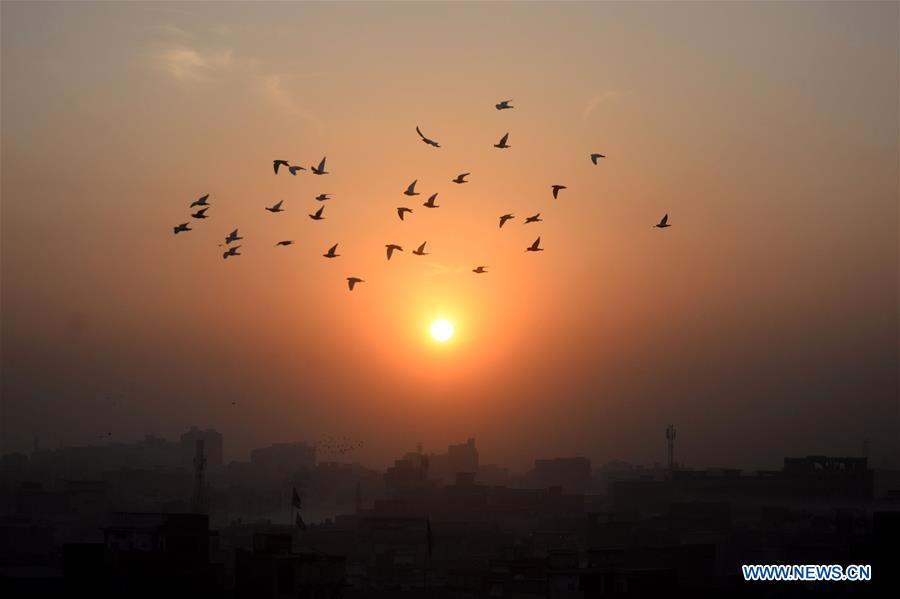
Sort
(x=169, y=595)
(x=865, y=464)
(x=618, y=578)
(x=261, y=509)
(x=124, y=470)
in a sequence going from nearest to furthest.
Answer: (x=618, y=578)
(x=169, y=595)
(x=865, y=464)
(x=261, y=509)
(x=124, y=470)

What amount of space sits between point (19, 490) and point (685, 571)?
90360 millimetres

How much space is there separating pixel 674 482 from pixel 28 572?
86.6 metres

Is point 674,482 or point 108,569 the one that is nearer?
point 108,569

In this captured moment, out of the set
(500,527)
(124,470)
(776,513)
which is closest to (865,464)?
(776,513)

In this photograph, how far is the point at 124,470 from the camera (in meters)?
194

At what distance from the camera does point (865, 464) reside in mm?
120500

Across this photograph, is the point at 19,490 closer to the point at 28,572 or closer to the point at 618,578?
the point at 28,572

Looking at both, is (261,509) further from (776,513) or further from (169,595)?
(169,595)

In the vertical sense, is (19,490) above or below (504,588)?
above

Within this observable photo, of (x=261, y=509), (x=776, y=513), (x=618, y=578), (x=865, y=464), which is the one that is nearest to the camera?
(x=618, y=578)

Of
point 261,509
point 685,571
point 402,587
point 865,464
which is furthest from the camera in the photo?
point 261,509

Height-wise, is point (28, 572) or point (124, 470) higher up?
point (124, 470)

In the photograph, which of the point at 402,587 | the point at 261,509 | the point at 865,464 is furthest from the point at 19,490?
the point at 865,464

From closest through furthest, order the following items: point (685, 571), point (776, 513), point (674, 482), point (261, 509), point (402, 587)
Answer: point (685, 571) → point (402, 587) → point (776, 513) → point (674, 482) → point (261, 509)
